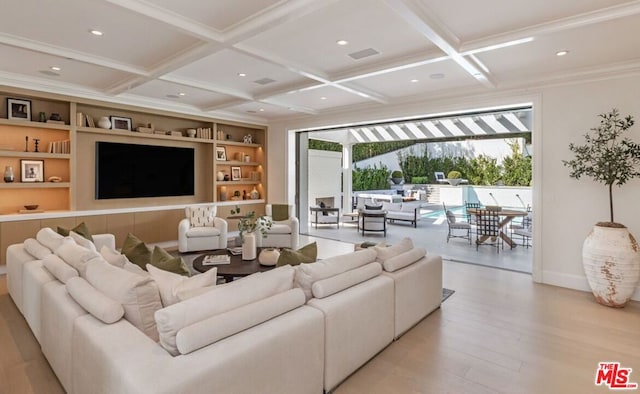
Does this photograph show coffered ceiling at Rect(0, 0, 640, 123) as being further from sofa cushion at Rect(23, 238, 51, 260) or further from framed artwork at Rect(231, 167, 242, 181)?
framed artwork at Rect(231, 167, 242, 181)

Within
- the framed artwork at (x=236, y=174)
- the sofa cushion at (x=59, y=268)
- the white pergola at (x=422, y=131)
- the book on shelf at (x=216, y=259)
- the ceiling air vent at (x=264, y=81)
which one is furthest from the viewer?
the white pergola at (x=422, y=131)

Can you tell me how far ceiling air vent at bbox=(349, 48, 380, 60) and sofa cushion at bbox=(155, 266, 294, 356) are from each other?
9.18 ft

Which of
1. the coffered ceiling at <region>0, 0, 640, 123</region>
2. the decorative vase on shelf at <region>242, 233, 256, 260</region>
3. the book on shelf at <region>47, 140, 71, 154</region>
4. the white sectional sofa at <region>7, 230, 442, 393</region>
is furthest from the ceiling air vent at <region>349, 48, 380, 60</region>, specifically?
the book on shelf at <region>47, 140, 71, 154</region>

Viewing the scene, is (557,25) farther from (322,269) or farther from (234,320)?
(234,320)

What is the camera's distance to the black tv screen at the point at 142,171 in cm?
635

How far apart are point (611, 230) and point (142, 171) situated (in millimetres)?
7510

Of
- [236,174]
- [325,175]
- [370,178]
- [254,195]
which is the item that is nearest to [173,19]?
[236,174]

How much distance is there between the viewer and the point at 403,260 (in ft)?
11.2

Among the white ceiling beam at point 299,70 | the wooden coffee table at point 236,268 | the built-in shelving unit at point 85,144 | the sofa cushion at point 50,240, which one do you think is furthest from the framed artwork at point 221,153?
the sofa cushion at point 50,240

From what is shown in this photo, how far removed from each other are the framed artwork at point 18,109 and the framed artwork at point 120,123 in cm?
123

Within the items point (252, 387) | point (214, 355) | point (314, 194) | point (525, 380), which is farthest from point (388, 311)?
point (314, 194)

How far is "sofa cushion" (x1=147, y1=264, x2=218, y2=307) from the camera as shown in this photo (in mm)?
2111

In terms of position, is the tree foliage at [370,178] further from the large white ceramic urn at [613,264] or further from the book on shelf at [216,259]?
the large white ceramic urn at [613,264]

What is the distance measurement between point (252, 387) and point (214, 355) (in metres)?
0.29
